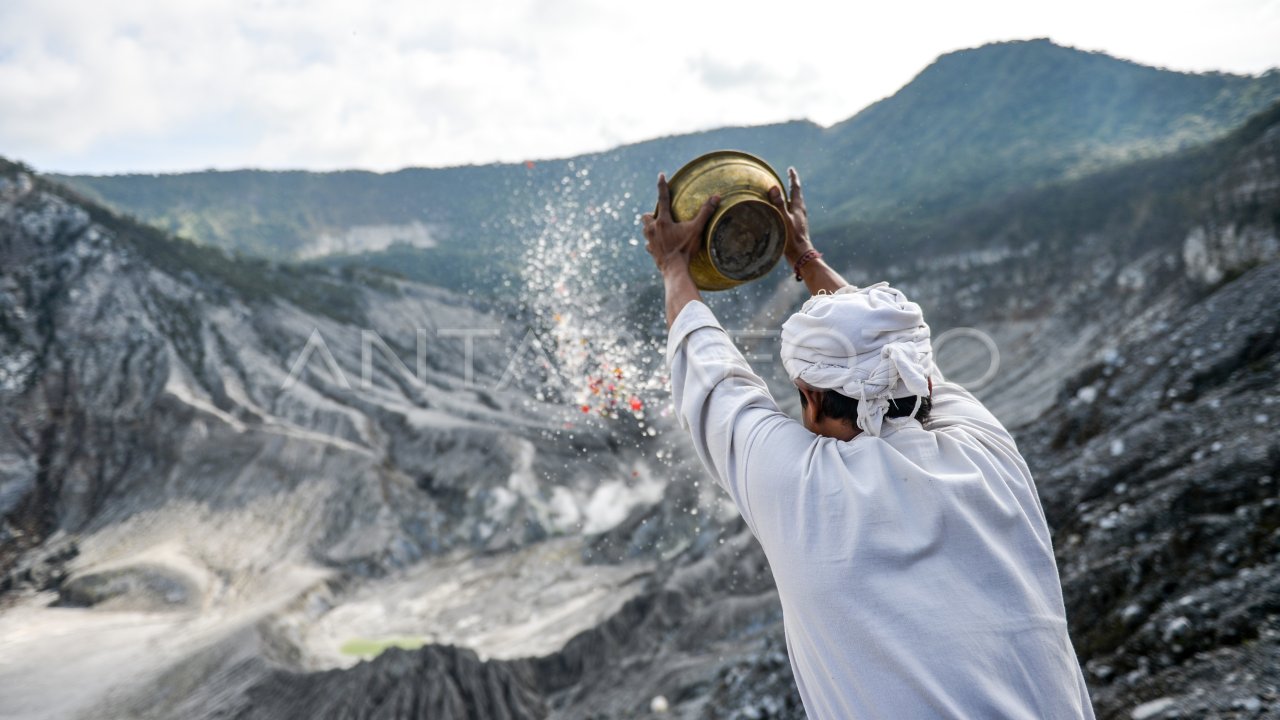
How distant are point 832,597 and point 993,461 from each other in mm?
410

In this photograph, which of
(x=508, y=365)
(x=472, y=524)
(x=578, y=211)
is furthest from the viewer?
(x=578, y=211)

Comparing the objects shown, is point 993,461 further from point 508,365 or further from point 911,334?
point 508,365

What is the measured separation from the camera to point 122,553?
18281 mm

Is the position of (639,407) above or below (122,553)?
above

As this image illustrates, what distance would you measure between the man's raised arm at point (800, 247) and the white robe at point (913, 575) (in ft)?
2.34

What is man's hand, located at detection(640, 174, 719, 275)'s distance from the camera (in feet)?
6.19

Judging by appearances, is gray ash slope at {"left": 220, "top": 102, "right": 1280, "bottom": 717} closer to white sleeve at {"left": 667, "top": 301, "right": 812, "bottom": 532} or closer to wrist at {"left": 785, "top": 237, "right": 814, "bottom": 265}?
wrist at {"left": 785, "top": 237, "right": 814, "bottom": 265}

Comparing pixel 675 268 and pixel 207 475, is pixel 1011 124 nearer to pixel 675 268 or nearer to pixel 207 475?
pixel 207 475

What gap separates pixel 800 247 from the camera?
211cm

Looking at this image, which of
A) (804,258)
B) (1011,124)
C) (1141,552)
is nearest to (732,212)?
(804,258)

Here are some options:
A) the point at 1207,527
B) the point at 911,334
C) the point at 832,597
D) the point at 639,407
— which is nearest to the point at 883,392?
the point at 911,334

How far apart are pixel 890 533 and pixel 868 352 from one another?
1.12 feet

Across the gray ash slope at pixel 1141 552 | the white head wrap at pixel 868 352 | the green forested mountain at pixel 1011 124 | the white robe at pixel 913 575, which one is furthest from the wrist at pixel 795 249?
the green forested mountain at pixel 1011 124

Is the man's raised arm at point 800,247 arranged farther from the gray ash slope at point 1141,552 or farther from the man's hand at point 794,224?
the gray ash slope at point 1141,552
